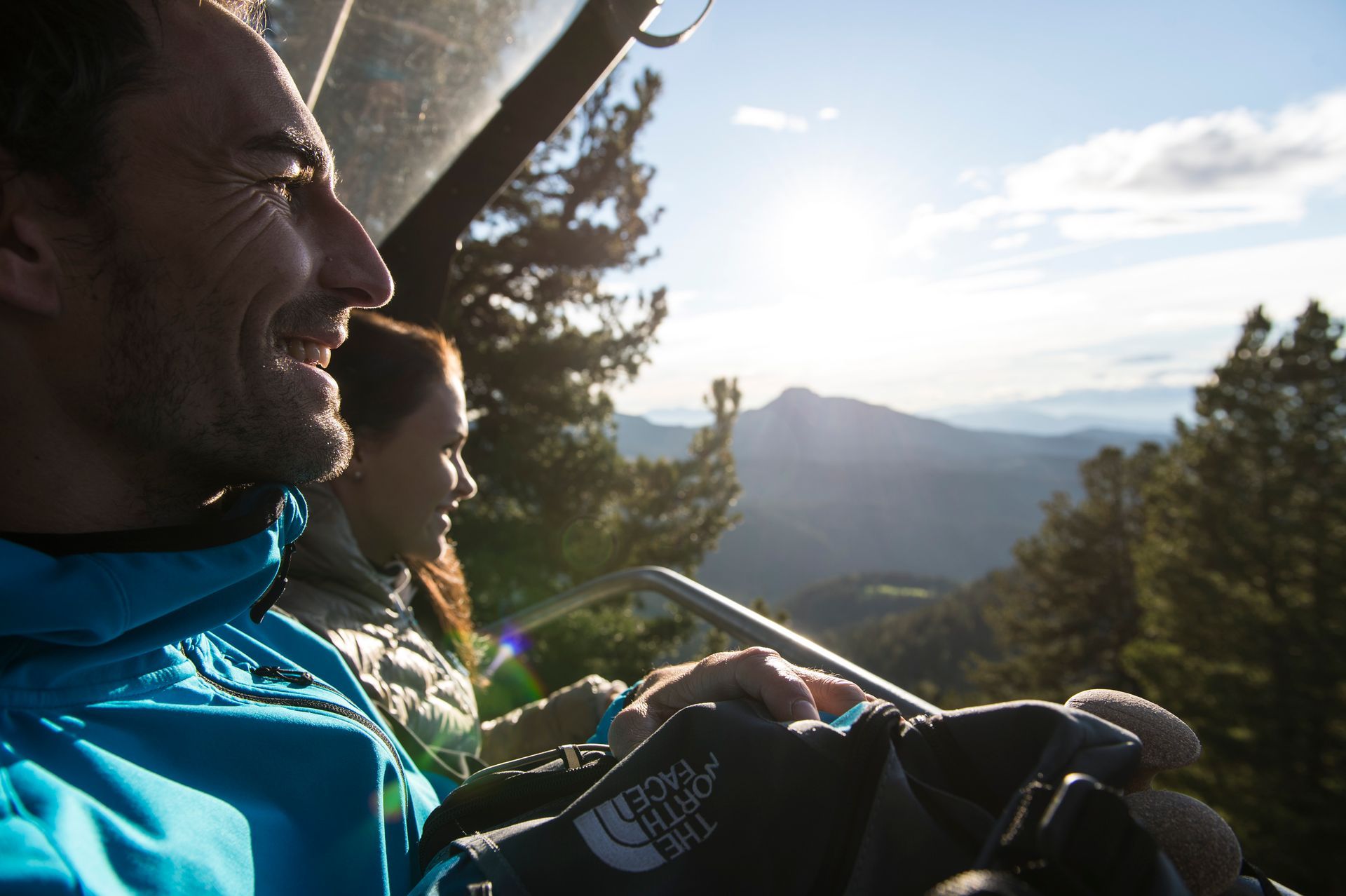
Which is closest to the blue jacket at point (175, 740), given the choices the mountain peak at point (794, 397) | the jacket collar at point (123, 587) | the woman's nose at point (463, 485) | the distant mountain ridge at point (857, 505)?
the jacket collar at point (123, 587)

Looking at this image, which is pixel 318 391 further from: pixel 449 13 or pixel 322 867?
pixel 449 13

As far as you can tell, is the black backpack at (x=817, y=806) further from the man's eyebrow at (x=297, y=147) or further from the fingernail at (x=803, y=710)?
the man's eyebrow at (x=297, y=147)

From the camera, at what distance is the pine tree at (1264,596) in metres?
17.4

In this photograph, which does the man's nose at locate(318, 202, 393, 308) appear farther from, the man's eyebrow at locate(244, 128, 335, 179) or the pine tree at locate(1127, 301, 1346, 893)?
the pine tree at locate(1127, 301, 1346, 893)

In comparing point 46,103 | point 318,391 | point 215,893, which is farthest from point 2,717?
point 46,103

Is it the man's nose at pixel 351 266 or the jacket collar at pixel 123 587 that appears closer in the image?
the jacket collar at pixel 123 587

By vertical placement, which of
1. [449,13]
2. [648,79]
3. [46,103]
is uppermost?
[648,79]

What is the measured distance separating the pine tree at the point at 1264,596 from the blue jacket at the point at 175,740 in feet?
70.9

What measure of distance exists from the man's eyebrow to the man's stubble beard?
0.94 ft

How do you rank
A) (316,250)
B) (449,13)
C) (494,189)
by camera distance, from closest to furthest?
(316,250), (449,13), (494,189)

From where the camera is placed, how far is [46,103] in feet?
3.36

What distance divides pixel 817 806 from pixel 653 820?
0.17 meters

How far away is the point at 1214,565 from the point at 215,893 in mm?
25153

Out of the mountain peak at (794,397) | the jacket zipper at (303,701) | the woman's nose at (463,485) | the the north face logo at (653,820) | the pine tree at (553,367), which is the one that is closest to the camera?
the the north face logo at (653,820)
